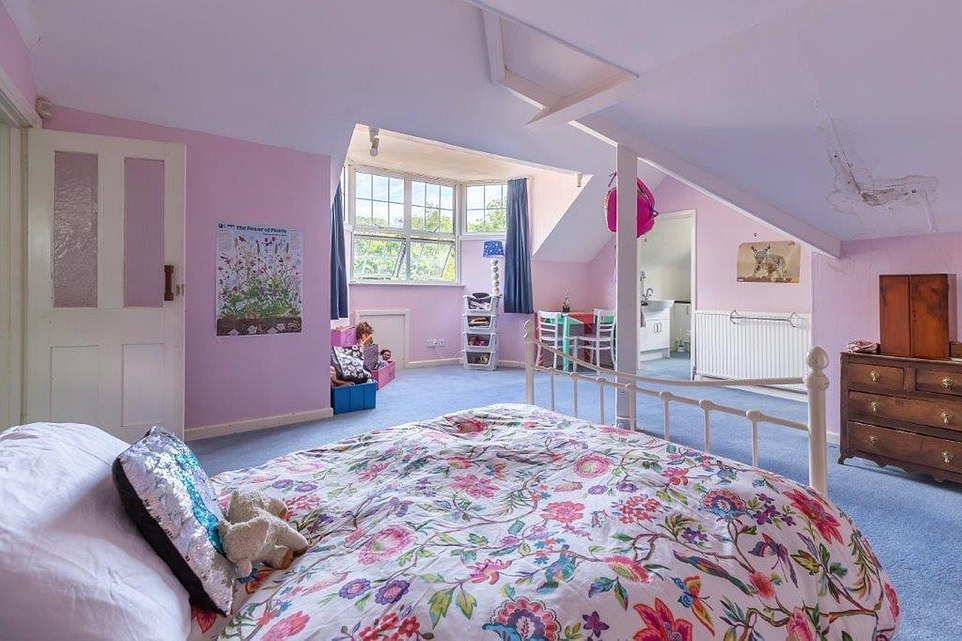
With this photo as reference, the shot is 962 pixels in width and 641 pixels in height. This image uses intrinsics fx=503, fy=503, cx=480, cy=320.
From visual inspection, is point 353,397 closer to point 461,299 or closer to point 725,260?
point 461,299

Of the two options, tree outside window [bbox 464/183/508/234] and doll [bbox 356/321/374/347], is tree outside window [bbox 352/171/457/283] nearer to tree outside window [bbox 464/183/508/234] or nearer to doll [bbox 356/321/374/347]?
tree outside window [bbox 464/183/508/234]

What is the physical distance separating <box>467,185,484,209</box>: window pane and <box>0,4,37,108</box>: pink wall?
4.71m

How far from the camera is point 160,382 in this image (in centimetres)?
293

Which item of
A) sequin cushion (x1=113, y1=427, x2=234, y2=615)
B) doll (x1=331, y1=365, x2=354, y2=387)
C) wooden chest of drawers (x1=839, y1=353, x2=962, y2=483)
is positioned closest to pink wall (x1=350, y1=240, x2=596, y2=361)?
doll (x1=331, y1=365, x2=354, y2=387)

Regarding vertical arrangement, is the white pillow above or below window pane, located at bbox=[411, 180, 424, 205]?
below

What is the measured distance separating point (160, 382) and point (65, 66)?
1.79 m

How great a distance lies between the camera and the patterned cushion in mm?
4195

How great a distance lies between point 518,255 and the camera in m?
6.38

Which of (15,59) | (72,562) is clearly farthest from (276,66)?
(72,562)

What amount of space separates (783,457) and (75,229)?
422 cm

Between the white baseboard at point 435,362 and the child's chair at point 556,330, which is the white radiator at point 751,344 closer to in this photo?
the child's chair at point 556,330

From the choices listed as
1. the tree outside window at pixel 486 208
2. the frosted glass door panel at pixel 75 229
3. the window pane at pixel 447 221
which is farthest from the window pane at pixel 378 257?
the frosted glass door panel at pixel 75 229

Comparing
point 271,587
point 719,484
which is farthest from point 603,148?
point 271,587

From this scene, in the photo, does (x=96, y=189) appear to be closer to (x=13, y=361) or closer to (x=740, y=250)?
(x=13, y=361)
